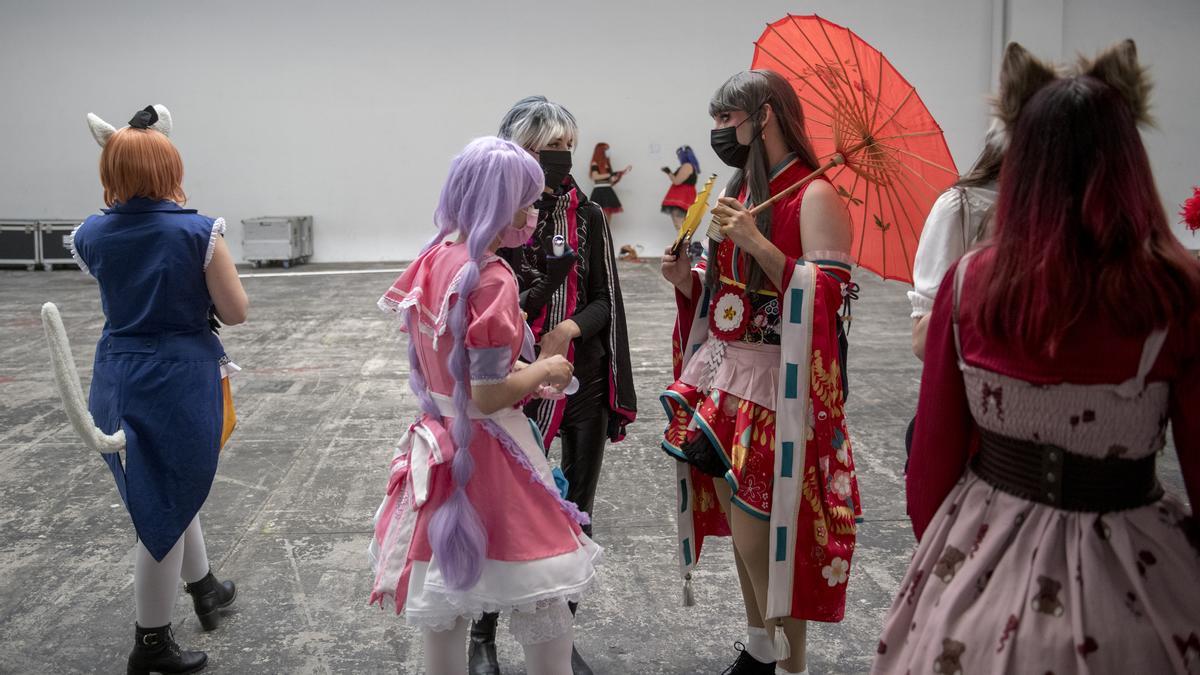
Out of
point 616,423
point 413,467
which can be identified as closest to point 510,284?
point 413,467

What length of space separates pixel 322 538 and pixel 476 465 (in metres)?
2.09

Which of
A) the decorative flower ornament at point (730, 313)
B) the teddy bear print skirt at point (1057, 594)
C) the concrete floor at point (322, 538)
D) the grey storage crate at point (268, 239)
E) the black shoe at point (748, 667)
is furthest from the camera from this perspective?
the grey storage crate at point (268, 239)

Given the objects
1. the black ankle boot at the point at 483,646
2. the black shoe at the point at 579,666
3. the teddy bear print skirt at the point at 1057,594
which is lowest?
the black shoe at the point at 579,666

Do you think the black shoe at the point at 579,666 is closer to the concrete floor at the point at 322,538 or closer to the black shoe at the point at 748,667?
the concrete floor at the point at 322,538

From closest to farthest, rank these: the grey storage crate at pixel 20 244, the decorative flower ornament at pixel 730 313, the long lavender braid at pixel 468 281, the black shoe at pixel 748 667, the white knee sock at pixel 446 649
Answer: the long lavender braid at pixel 468 281 → the white knee sock at pixel 446 649 → the decorative flower ornament at pixel 730 313 → the black shoe at pixel 748 667 → the grey storage crate at pixel 20 244

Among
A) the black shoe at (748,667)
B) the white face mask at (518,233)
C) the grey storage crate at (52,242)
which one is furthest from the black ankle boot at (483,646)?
the grey storage crate at (52,242)

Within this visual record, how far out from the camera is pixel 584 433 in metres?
2.82

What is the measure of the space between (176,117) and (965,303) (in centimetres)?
1390

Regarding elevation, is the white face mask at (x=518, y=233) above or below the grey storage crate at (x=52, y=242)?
above

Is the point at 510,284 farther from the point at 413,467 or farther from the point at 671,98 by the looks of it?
the point at 671,98

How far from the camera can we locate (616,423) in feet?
9.64

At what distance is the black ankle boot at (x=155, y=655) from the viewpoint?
270 centimetres

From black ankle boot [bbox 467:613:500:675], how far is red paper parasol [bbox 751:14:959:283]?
1404 millimetres

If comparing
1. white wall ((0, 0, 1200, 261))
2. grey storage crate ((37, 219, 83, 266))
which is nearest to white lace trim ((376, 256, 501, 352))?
white wall ((0, 0, 1200, 261))
